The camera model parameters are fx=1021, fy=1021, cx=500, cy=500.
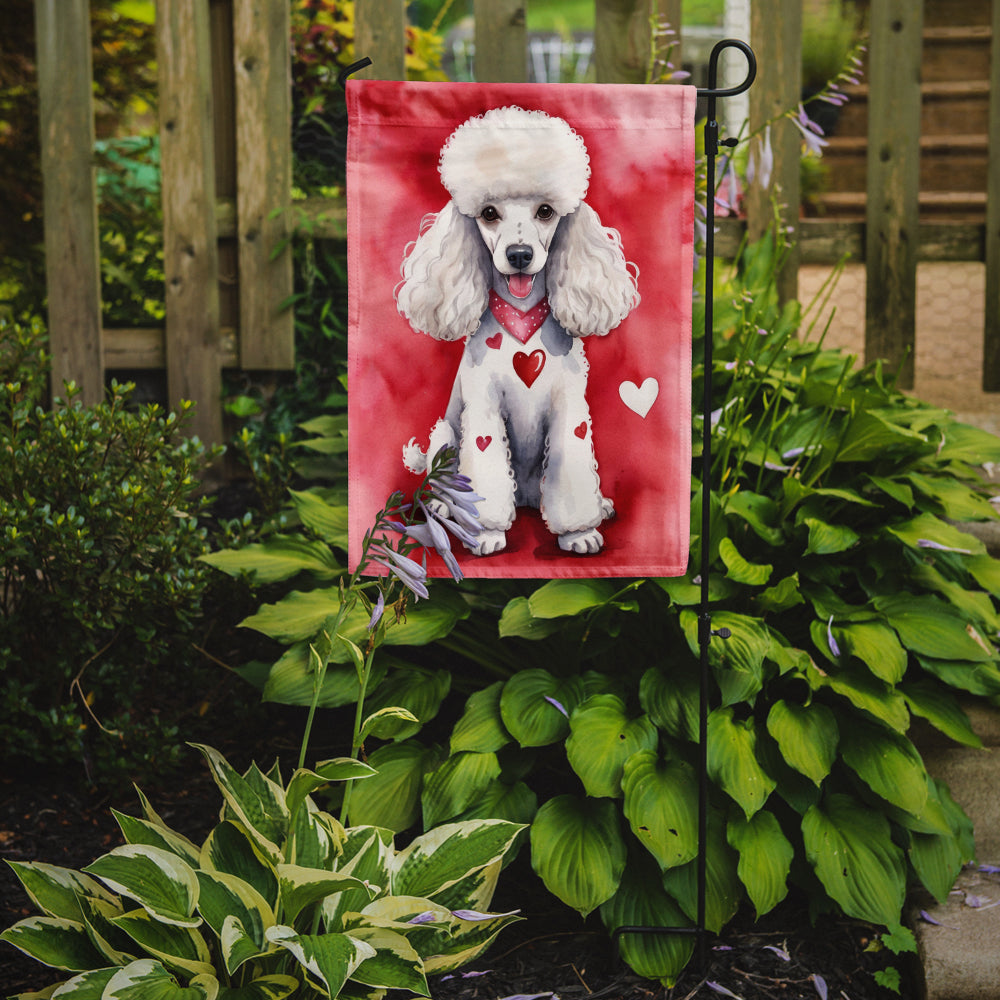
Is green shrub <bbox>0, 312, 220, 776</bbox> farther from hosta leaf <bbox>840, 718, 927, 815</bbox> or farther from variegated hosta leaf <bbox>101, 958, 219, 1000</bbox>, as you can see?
hosta leaf <bbox>840, 718, 927, 815</bbox>

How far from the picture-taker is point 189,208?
130 inches

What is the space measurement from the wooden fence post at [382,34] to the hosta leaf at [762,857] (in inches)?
94.7

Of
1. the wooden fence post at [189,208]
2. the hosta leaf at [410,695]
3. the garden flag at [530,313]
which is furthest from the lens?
the wooden fence post at [189,208]

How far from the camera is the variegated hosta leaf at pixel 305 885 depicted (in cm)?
149

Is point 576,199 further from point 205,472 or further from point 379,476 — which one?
point 205,472

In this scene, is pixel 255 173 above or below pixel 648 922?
above

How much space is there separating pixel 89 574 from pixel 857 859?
5.61 feet

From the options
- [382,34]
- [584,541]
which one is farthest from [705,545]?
[382,34]

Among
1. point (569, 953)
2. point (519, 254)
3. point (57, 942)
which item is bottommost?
point (569, 953)

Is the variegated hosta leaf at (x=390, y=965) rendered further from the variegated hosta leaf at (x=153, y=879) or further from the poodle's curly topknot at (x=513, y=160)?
the poodle's curly topknot at (x=513, y=160)

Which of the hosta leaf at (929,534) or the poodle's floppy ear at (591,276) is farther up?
the poodle's floppy ear at (591,276)

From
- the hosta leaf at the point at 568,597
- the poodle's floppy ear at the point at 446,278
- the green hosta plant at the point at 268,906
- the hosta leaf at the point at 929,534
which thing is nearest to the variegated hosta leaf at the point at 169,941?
the green hosta plant at the point at 268,906

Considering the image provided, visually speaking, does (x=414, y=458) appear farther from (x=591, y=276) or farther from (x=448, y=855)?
(x=448, y=855)

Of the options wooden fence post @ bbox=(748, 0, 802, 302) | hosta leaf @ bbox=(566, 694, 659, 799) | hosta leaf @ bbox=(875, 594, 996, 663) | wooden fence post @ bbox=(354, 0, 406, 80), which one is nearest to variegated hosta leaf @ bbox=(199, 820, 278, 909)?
hosta leaf @ bbox=(566, 694, 659, 799)
